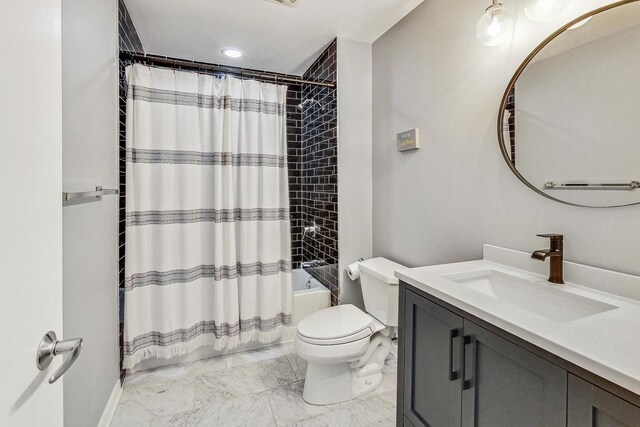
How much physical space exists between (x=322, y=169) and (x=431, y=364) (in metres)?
1.83

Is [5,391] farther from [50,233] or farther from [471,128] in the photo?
[471,128]

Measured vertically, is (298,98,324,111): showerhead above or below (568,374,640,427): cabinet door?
above

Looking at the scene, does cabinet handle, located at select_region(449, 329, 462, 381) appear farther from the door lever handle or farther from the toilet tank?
the door lever handle

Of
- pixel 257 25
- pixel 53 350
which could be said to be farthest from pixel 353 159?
pixel 53 350

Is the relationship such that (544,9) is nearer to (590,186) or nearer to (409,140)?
(590,186)

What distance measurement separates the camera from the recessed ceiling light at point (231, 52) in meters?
2.49

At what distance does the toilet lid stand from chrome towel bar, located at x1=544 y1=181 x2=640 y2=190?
115cm

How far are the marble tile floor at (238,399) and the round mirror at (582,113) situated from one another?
4.74 feet

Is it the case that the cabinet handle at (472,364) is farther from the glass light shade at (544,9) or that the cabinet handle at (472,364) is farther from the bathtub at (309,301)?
the bathtub at (309,301)

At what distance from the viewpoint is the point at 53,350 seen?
1.86 ft

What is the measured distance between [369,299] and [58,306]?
5.46 feet

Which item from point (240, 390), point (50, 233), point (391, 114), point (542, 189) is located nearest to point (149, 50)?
point (391, 114)

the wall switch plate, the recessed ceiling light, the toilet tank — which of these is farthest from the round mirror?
the recessed ceiling light

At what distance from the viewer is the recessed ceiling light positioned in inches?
98.2
